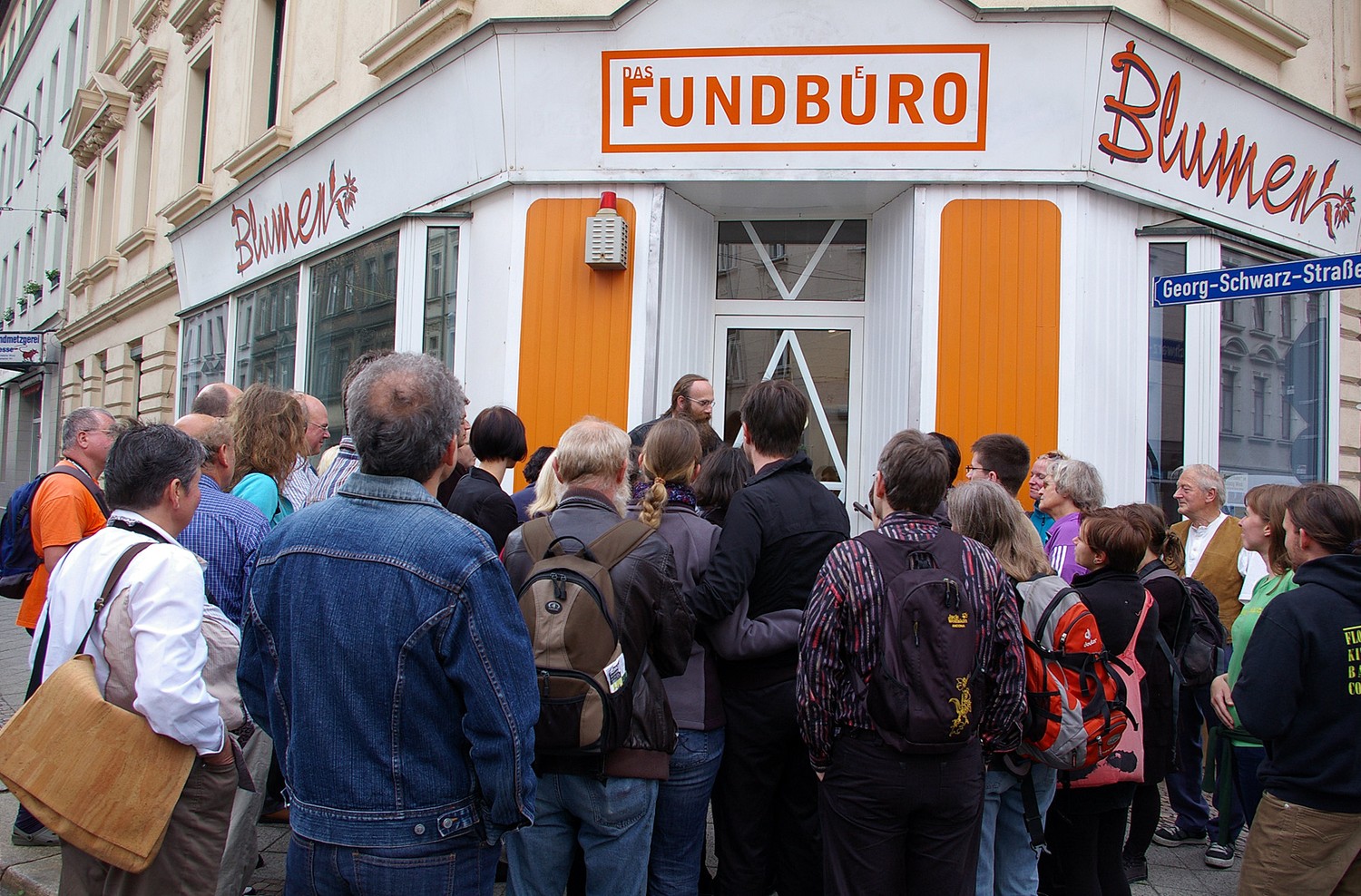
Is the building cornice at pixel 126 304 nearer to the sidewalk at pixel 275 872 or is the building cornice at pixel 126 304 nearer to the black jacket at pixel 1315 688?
the sidewalk at pixel 275 872

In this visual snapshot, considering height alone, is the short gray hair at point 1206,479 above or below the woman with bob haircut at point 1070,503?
above

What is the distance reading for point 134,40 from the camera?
1536 centimetres

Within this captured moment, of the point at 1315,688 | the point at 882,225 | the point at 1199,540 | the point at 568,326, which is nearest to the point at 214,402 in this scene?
the point at 568,326

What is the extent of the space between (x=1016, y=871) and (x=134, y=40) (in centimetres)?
1727

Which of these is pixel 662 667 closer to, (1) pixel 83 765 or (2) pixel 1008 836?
(2) pixel 1008 836

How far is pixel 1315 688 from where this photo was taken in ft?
9.41

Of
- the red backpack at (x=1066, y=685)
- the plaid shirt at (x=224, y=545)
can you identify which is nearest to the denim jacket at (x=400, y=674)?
the plaid shirt at (x=224, y=545)

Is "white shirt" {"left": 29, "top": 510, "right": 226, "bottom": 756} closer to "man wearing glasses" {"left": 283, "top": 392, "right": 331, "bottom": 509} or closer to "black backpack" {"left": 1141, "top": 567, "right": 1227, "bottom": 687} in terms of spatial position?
"man wearing glasses" {"left": 283, "top": 392, "right": 331, "bottom": 509}

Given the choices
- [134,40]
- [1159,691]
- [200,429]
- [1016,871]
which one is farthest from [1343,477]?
[134,40]

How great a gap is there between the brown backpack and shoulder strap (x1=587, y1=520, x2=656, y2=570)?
0.08m

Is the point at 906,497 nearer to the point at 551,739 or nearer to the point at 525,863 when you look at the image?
the point at 551,739

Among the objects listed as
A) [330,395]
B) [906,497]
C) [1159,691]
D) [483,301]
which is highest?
[483,301]

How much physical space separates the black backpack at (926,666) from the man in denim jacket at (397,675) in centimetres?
98

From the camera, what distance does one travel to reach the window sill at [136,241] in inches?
552
